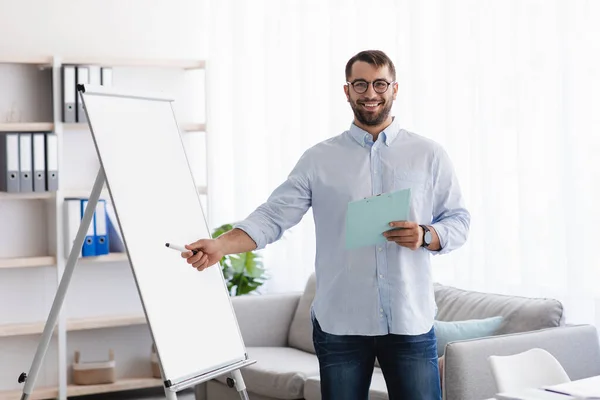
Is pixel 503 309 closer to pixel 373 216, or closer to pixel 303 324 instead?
pixel 303 324

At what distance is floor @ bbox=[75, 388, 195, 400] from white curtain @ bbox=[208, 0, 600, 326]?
33.4 inches

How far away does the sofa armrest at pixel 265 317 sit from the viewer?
4766 mm

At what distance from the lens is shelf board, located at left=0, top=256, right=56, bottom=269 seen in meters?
4.92

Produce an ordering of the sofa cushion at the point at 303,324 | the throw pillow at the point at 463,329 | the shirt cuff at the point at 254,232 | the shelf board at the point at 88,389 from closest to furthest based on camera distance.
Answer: the shirt cuff at the point at 254,232 < the throw pillow at the point at 463,329 < the sofa cushion at the point at 303,324 < the shelf board at the point at 88,389

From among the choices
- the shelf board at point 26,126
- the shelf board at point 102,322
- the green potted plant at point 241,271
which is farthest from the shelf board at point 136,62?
the shelf board at point 102,322

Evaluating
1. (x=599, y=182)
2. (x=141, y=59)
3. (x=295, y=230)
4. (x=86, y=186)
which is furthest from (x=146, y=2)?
(x=599, y=182)

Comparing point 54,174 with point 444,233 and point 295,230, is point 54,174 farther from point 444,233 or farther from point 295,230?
point 444,233

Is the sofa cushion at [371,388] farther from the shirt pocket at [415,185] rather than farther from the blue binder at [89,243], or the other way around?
the blue binder at [89,243]

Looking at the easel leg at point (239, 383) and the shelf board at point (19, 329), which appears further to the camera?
the shelf board at point (19, 329)

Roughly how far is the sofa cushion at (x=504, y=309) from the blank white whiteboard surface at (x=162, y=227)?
1049mm

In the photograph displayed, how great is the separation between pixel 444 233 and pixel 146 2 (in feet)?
11.7

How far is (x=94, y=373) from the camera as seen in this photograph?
5.17 m

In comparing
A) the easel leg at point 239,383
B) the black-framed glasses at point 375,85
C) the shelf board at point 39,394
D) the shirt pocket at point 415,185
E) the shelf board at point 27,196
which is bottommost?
the shelf board at point 39,394

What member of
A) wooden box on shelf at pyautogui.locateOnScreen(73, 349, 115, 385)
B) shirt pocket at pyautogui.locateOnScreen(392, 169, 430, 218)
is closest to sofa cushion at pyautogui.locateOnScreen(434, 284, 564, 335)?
shirt pocket at pyautogui.locateOnScreen(392, 169, 430, 218)
